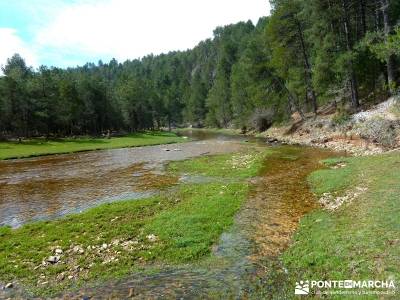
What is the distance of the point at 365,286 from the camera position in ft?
34.3

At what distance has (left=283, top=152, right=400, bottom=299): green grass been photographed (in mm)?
11562

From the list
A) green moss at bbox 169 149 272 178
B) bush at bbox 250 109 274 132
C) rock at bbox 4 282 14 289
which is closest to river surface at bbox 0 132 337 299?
green moss at bbox 169 149 272 178

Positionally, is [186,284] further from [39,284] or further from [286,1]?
[286,1]

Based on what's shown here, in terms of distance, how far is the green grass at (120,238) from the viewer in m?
13.8

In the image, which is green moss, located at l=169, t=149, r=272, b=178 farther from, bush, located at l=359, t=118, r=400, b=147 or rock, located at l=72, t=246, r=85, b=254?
rock, located at l=72, t=246, r=85, b=254

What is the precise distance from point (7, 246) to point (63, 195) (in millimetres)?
11543

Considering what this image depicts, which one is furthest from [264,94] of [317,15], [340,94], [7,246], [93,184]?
[7,246]

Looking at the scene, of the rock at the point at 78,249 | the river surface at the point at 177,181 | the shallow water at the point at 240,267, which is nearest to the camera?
the shallow water at the point at 240,267

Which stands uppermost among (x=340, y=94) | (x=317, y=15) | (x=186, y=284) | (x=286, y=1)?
(x=286, y=1)

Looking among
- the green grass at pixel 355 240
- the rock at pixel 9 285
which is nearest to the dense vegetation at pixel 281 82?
the green grass at pixel 355 240
